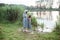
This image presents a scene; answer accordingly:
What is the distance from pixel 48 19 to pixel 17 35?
40 cm

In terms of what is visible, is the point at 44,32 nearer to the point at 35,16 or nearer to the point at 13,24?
the point at 35,16

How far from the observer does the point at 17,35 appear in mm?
1607

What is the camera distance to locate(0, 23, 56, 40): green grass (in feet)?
5.23

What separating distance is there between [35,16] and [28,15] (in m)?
0.08

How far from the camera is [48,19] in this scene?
167cm

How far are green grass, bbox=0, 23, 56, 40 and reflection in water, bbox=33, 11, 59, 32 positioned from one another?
8 centimetres

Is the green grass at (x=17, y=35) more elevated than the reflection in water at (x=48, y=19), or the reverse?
the reflection in water at (x=48, y=19)

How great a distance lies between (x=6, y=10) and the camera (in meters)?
1.65

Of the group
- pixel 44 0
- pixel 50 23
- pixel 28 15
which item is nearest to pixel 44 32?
pixel 50 23

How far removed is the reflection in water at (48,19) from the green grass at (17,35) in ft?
0.25

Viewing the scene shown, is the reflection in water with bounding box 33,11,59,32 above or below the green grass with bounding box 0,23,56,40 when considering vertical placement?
above

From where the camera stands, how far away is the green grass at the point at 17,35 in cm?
159

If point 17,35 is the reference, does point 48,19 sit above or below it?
above

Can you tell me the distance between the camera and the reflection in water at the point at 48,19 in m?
1.65
